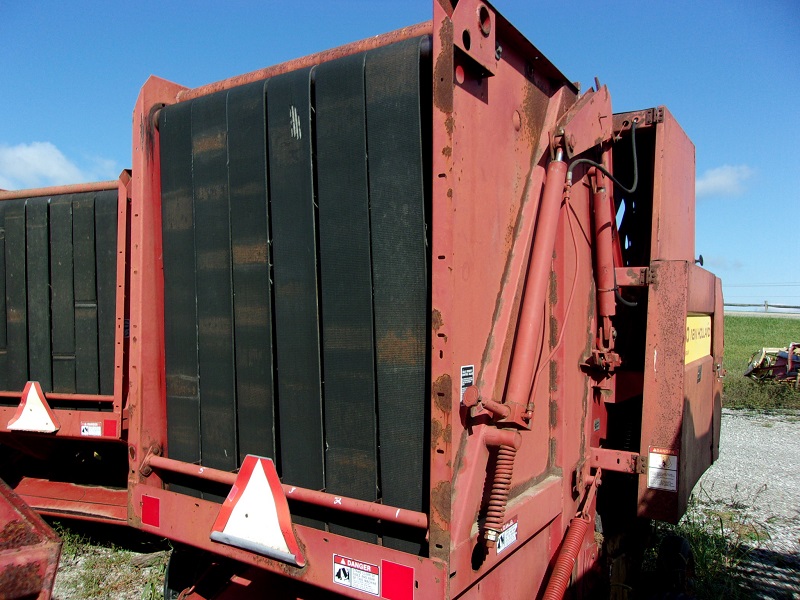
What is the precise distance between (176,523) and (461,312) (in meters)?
1.59

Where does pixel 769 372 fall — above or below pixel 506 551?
below

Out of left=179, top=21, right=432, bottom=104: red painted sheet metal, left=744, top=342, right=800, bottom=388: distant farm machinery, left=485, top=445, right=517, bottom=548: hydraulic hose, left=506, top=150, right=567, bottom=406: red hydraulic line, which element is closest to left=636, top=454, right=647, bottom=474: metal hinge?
left=506, top=150, right=567, bottom=406: red hydraulic line

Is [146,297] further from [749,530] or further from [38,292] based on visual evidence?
[749,530]

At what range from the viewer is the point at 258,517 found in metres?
2.44

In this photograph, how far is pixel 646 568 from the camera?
13.7 feet

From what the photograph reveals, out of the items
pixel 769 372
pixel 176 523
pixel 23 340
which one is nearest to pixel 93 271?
pixel 23 340

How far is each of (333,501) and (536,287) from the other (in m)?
1.03

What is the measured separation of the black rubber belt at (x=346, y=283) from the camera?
2242 mm

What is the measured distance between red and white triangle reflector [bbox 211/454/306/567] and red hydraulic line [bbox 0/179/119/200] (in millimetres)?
3147

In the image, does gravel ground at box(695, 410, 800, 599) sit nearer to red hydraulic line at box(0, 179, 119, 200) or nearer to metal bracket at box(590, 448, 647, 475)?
metal bracket at box(590, 448, 647, 475)

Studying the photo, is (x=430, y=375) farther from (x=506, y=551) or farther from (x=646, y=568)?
(x=646, y=568)

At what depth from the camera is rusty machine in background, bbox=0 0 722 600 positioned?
2098 millimetres

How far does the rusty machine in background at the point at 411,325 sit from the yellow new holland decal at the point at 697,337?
0.12 feet

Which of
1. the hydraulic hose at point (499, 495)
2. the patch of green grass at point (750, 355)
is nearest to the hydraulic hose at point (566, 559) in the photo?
the hydraulic hose at point (499, 495)
